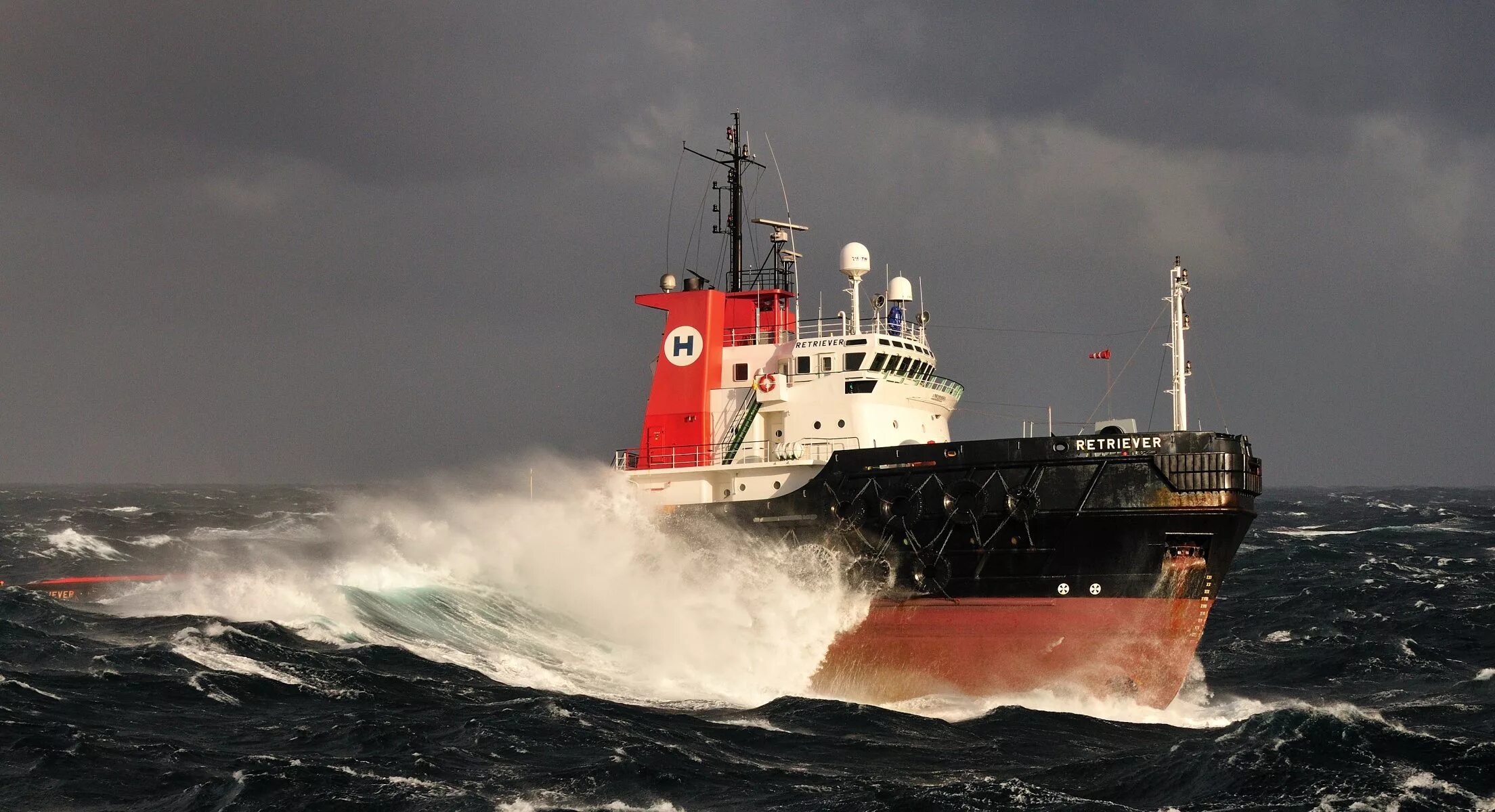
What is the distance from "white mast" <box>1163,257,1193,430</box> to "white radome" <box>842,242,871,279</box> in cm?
701

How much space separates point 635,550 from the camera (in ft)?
94.1

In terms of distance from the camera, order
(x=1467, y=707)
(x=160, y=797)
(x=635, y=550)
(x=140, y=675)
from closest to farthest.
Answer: (x=160, y=797), (x=140, y=675), (x=1467, y=707), (x=635, y=550)

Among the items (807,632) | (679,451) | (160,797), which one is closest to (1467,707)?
(807,632)

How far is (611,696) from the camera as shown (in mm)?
24516

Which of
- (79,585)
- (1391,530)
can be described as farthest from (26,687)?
(1391,530)

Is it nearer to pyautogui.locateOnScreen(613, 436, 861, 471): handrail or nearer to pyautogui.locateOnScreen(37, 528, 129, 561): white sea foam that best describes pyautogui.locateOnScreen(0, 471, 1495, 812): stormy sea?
pyautogui.locateOnScreen(613, 436, 861, 471): handrail

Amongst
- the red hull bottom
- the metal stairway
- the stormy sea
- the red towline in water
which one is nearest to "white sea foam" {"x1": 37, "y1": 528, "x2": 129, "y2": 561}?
the stormy sea

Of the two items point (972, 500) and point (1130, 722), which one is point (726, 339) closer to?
point (972, 500)

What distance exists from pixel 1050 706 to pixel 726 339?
36.6 ft

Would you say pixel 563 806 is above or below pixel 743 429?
below

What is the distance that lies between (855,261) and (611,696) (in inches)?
438

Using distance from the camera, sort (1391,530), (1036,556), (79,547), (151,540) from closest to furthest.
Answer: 1. (1036,556)
2. (79,547)
3. (151,540)
4. (1391,530)

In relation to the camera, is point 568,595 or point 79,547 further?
point 79,547

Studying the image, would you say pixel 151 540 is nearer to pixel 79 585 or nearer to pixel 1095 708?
pixel 79 585
